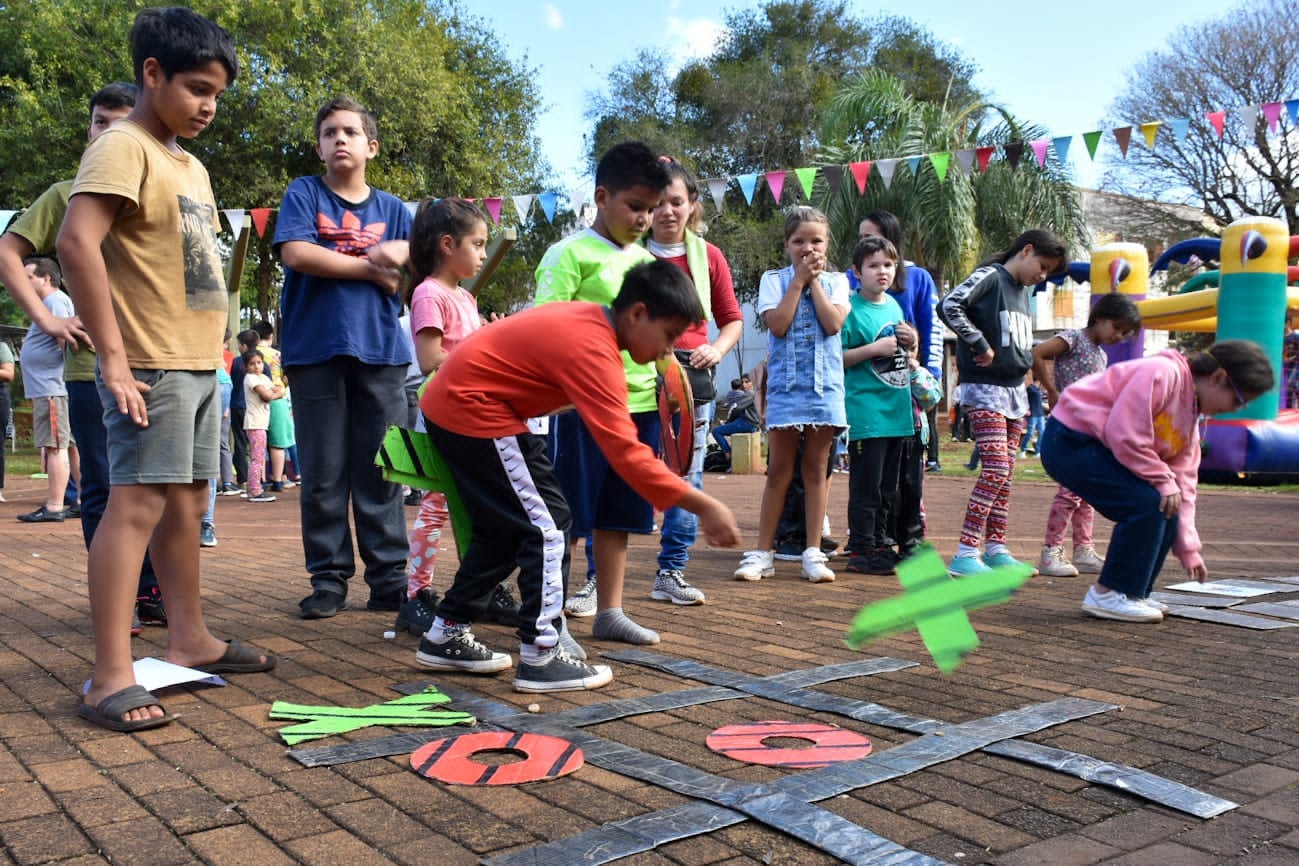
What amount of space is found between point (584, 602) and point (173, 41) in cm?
259

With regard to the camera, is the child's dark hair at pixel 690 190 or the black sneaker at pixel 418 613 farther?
the child's dark hair at pixel 690 190

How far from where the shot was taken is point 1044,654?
384cm

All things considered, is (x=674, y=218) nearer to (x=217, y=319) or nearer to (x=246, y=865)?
(x=217, y=319)

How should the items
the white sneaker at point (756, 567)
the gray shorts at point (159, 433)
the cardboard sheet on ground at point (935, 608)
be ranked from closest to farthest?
the gray shorts at point (159, 433) → the cardboard sheet on ground at point (935, 608) → the white sneaker at point (756, 567)

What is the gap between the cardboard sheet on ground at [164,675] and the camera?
122 inches

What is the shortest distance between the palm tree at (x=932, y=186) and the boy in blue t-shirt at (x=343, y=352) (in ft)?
66.8

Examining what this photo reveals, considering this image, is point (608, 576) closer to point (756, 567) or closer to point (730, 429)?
point (756, 567)

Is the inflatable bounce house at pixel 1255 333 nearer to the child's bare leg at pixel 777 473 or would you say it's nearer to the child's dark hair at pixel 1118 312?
the child's dark hair at pixel 1118 312

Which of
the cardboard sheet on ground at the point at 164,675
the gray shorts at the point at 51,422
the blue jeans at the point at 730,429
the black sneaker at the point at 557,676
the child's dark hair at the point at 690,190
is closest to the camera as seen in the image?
the cardboard sheet on ground at the point at 164,675

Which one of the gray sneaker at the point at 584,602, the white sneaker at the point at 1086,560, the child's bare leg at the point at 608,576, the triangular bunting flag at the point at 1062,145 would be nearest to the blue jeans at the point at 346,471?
the gray sneaker at the point at 584,602

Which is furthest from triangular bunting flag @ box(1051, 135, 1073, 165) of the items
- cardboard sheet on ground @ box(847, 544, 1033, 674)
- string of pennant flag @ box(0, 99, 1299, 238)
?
cardboard sheet on ground @ box(847, 544, 1033, 674)

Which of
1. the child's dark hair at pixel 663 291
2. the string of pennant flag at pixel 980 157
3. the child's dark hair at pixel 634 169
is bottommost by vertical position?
the child's dark hair at pixel 663 291

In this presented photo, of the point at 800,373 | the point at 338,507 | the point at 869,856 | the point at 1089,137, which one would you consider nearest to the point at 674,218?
the point at 800,373

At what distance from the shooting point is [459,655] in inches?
135
